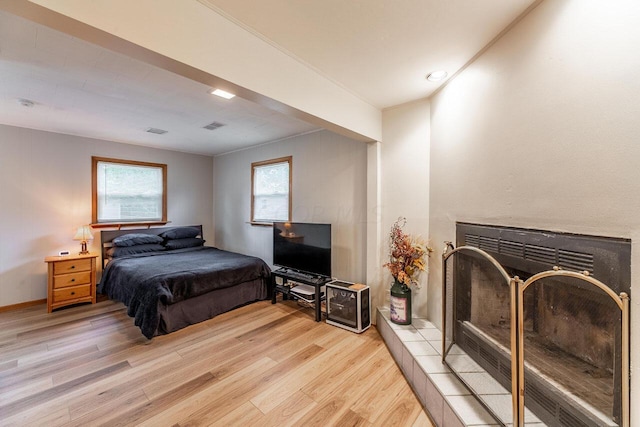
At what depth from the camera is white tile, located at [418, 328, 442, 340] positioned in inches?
90.8

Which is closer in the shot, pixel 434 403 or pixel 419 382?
pixel 434 403

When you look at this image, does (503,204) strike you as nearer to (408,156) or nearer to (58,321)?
(408,156)

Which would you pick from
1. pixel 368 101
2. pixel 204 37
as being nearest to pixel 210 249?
pixel 368 101

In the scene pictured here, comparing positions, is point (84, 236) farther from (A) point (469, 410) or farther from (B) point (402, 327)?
(A) point (469, 410)

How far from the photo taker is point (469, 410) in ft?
4.81

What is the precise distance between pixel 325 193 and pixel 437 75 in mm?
1998

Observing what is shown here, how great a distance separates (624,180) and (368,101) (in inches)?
84.3

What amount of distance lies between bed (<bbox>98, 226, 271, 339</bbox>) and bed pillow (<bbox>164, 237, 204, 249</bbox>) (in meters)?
0.02

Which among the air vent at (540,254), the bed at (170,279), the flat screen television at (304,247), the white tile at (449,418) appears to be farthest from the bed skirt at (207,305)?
the air vent at (540,254)

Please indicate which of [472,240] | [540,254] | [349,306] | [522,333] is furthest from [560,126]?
[349,306]

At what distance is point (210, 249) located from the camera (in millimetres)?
5027

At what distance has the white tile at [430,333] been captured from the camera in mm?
2307

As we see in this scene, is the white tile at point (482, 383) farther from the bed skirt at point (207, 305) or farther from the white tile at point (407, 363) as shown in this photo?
the bed skirt at point (207, 305)

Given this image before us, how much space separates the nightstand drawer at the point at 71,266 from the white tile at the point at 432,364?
4481 millimetres
